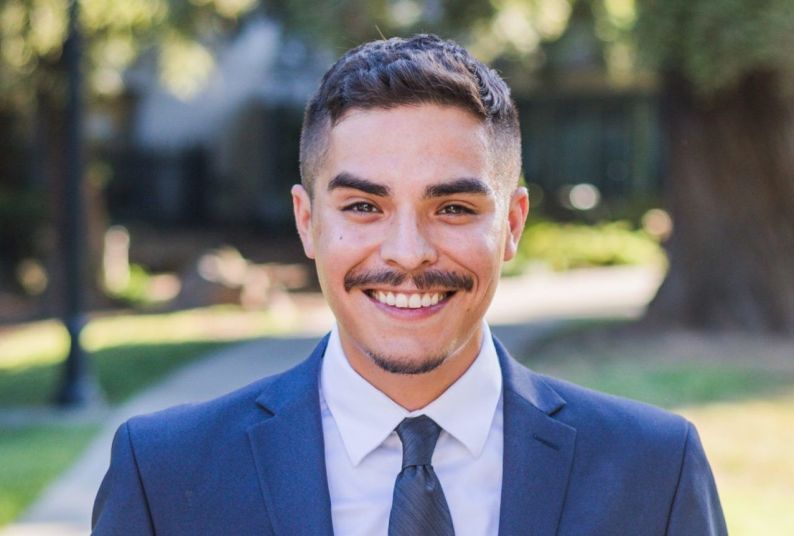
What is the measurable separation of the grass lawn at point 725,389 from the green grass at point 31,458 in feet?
13.0

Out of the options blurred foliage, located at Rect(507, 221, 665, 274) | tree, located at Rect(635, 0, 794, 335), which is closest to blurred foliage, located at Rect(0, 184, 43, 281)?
blurred foliage, located at Rect(507, 221, 665, 274)

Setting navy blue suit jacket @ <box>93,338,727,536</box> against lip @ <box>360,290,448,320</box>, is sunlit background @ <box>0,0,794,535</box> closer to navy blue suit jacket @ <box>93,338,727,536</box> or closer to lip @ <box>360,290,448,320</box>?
navy blue suit jacket @ <box>93,338,727,536</box>

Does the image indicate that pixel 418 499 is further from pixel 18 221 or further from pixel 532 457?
pixel 18 221

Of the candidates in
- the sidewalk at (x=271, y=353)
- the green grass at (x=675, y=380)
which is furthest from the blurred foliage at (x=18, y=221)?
the green grass at (x=675, y=380)

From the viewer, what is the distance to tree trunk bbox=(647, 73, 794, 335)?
12.4 metres

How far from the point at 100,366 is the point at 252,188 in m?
16.1

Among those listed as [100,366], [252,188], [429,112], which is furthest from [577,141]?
[429,112]

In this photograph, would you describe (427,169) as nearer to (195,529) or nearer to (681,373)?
(195,529)

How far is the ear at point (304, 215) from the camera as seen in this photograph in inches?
101

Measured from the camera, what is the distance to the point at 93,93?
17.6 m

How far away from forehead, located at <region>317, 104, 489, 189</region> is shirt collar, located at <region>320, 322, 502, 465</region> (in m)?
0.40

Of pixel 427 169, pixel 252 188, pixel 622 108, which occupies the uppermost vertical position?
pixel 427 169

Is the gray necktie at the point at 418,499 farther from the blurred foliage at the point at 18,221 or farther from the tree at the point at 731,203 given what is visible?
the blurred foliage at the point at 18,221

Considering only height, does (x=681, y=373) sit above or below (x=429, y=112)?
below
